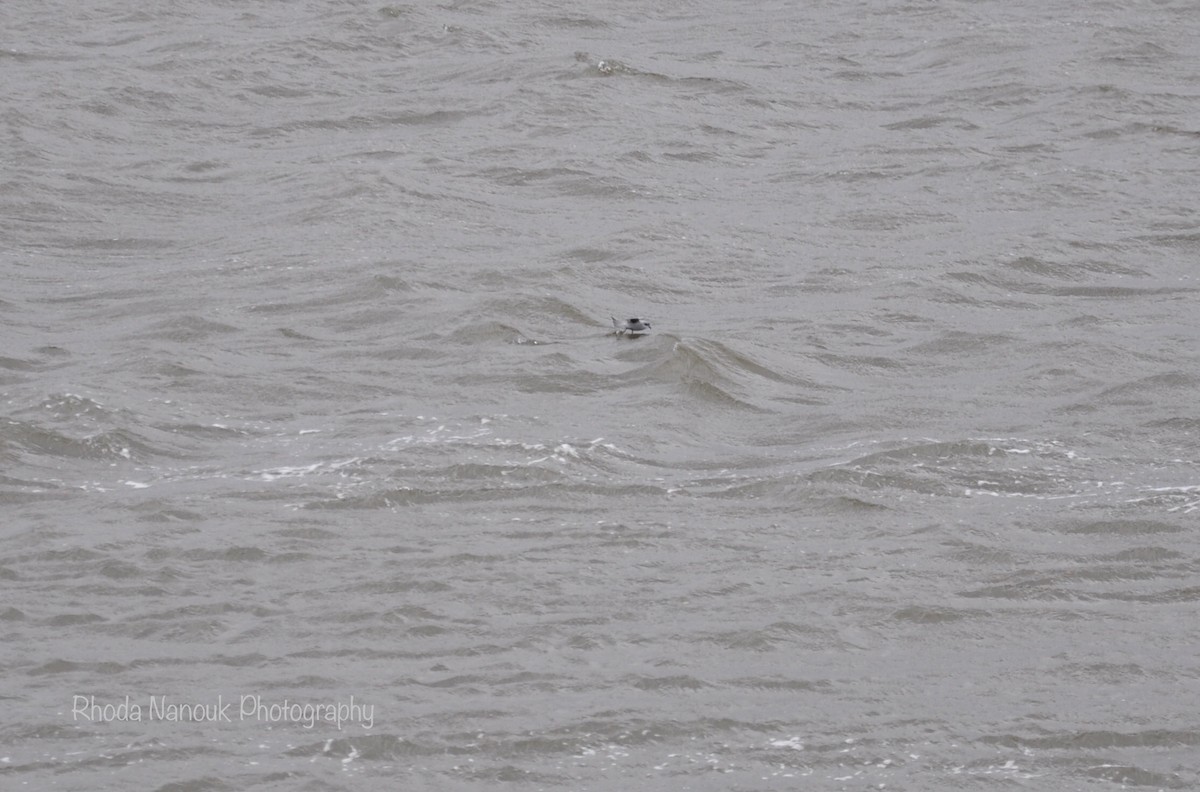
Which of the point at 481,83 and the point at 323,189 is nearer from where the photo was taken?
the point at 323,189

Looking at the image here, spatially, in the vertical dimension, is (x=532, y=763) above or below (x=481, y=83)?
below

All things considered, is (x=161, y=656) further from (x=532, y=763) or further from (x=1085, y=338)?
(x=1085, y=338)

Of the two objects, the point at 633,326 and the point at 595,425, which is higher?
the point at 633,326

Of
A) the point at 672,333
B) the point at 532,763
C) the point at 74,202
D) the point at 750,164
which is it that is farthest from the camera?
the point at 750,164

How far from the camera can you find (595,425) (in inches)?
351

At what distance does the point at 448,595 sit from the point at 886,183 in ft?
23.8

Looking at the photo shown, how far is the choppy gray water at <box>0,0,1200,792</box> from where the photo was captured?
623cm

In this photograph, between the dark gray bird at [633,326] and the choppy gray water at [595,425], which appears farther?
the dark gray bird at [633,326]

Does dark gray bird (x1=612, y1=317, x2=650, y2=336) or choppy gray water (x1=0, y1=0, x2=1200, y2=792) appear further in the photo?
dark gray bird (x1=612, y1=317, x2=650, y2=336)

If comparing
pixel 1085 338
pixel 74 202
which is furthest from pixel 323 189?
pixel 1085 338

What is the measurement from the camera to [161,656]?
259 inches

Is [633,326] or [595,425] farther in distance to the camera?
[633,326]

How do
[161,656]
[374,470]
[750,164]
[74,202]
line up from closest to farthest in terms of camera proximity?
1. [161,656]
2. [374,470]
3. [74,202]
4. [750,164]

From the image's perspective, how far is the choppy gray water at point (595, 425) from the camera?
6227 millimetres
